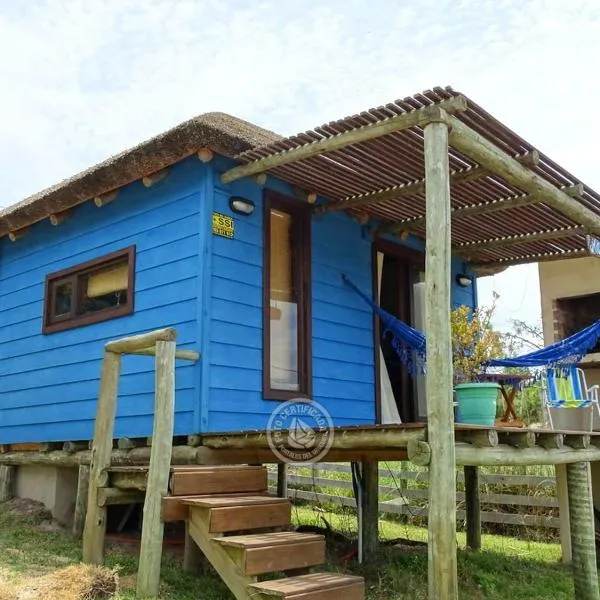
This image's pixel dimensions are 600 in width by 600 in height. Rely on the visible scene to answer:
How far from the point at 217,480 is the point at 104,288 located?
103 inches

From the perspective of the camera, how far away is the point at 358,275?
6.63 m

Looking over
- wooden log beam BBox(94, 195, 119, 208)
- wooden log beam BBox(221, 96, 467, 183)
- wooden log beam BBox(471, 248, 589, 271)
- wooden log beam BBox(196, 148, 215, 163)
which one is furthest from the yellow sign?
wooden log beam BBox(471, 248, 589, 271)

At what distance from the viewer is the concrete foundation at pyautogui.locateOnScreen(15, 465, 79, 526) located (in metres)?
6.76

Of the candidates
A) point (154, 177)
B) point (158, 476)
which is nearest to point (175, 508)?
point (158, 476)

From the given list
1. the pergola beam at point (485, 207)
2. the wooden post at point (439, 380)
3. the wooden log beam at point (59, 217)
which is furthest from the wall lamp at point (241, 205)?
the wooden log beam at point (59, 217)

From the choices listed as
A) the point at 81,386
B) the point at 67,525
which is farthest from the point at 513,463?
the point at 67,525

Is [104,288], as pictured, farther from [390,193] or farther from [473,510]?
[473,510]

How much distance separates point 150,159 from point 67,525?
11.6ft

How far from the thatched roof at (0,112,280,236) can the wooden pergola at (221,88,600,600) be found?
0.23 metres

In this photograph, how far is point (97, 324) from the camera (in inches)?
248

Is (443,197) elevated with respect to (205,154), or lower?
lower

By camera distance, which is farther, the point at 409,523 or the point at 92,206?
the point at 409,523

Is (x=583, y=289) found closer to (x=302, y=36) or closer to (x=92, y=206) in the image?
(x=302, y=36)

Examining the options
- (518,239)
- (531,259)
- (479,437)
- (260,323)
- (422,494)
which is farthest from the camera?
(422,494)
